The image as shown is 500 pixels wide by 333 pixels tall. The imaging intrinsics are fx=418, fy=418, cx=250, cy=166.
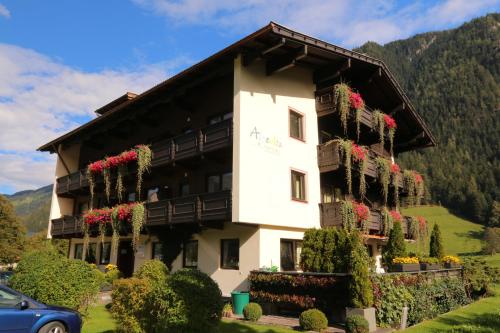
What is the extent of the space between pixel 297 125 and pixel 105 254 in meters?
15.8

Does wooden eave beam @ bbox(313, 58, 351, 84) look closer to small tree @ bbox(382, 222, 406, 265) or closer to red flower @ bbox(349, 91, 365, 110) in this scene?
red flower @ bbox(349, 91, 365, 110)

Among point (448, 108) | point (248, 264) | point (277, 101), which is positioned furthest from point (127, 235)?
point (448, 108)

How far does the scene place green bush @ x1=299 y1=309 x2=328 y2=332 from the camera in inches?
508

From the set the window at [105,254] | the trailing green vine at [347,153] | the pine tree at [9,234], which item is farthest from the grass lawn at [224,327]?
the pine tree at [9,234]

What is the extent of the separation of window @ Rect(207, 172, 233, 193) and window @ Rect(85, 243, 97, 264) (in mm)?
12788

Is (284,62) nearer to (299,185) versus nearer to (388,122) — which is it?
(299,185)

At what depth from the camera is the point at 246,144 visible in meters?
18.0

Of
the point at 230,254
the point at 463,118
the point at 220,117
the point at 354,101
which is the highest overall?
the point at 463,118

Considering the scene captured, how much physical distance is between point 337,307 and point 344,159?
867 cm

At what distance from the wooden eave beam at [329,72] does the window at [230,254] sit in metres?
9.58

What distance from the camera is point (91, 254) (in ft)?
95.5

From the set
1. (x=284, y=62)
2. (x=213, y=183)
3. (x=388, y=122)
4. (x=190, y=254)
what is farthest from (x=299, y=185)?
(x=388, y=122)

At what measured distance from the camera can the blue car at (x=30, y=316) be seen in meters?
9.29

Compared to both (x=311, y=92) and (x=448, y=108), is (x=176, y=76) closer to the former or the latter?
(x=311, y=92)
